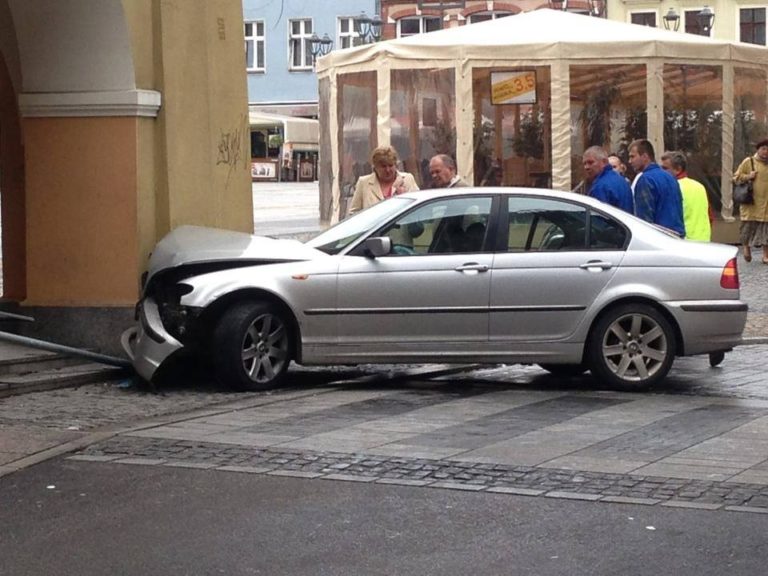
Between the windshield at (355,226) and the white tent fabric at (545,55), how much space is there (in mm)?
10970

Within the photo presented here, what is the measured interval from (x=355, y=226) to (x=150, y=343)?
1705mm

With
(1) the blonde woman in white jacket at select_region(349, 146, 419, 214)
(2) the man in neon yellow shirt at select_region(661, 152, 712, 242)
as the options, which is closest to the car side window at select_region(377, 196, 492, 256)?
(1) the blonde woman in white jacket at select_region(349, 146, 419, 214)

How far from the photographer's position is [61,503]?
7586 mm

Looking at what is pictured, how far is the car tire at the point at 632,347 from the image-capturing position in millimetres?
11641

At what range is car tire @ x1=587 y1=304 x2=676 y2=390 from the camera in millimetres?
11641

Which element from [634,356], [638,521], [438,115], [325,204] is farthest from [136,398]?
[325,204]

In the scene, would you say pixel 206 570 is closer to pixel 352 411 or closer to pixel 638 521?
pixel 638 521

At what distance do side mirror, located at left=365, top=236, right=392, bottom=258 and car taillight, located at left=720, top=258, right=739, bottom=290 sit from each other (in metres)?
2.33

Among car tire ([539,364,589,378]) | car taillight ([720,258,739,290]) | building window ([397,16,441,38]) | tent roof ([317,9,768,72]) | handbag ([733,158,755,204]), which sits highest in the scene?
building window ([397,16,441,38])

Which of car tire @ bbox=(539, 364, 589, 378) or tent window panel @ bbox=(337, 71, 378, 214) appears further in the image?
tent window panel @ bbox=(337, 71, 378, 214)

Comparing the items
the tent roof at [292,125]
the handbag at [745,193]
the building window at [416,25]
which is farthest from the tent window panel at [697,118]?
the tent roof at [292,125]

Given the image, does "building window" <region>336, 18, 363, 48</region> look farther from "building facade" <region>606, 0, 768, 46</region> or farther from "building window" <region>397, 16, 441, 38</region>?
"building facade" <region>606, 0, 768, 46</region>

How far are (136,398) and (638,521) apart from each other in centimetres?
514

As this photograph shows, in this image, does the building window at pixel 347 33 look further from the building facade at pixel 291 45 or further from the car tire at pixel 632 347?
the car tire at pixel 632 347
